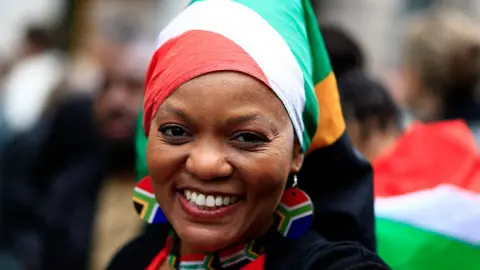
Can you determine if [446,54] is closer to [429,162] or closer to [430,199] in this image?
[429,162]

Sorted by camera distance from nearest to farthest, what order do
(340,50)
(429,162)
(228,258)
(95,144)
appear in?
(228,258), (429,162), (340,50), (95,144)

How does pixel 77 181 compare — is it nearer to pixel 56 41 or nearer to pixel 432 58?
pixel 432 58

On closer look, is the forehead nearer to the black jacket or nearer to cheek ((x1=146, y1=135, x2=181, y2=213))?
cheek ((x1=146, y1=135, x2=181, y2=213))

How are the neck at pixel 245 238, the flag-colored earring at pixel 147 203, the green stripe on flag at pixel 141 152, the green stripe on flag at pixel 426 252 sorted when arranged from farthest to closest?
the green stripe on flag at pixel 426 252 < the green stripe on flag at pixel 141 152 < the flag-colored earring at pixel 147 203 < the neck at pixel 245 238

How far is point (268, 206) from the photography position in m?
2.21

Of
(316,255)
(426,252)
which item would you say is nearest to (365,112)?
(426,252)

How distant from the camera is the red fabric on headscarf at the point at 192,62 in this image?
2.14 m

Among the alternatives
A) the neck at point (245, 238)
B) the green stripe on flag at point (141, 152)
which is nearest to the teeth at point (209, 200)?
the neck at point (245, 238)

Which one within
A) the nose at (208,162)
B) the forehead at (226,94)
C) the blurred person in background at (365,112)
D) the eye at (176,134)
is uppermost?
the forehead at (226,94)

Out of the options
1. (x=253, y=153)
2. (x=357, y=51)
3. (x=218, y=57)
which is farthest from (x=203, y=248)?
(x=357, y=51)

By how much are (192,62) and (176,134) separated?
0.18m

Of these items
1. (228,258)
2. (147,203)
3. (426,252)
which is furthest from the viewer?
(426,252)

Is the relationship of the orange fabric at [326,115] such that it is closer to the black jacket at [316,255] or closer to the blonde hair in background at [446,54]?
the black jacket at [316,255]

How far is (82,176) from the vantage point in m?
5.17
